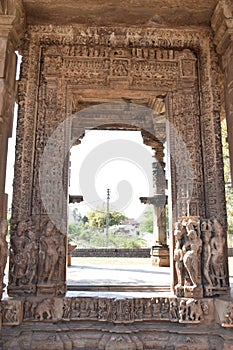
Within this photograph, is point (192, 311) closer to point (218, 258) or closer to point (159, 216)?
point (218, 258)

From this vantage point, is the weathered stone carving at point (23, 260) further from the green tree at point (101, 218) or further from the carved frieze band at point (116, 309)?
the green tree at point (101, 218)

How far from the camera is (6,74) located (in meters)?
4.60

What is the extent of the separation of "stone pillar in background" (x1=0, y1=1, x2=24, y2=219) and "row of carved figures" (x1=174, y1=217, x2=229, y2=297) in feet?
9.04

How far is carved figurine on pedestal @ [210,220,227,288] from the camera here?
4746mm

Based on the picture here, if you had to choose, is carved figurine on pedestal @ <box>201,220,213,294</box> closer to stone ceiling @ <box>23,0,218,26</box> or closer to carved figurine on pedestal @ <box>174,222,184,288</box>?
carved figurine on pedestal @ <box>174,222,184,288</box>

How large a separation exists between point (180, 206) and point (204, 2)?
3.41m

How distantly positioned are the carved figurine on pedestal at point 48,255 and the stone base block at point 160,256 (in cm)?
604

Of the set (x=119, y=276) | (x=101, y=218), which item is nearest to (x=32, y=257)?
(x=119, y=276)

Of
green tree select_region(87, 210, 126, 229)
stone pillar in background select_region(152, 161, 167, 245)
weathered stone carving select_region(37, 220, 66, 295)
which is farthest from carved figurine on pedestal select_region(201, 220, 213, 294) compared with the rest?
green tree select_region(87, 210, 126, 229)

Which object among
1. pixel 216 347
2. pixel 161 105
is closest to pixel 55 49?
pixel 161 105

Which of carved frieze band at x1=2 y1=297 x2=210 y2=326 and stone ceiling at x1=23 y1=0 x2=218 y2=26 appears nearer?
carved frieze band at x1=2 y1=297 x2=210 y2=326

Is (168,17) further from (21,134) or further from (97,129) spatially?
(97,129)

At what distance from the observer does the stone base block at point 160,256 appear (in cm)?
1020

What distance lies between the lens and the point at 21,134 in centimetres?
527
